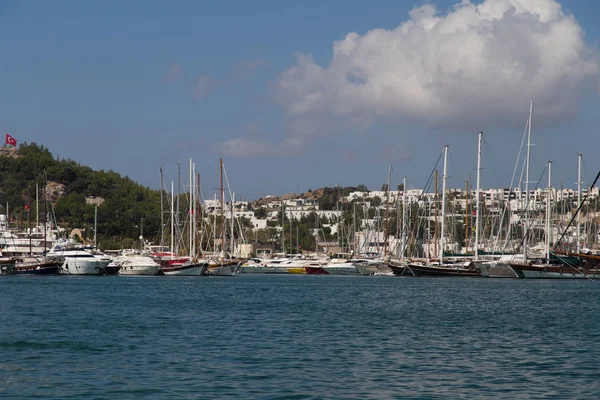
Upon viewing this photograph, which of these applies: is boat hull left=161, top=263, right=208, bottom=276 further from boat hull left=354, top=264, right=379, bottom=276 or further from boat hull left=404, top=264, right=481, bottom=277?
boat hull left=354, top=264, right=379, bottom=276

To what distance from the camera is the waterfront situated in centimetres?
2112

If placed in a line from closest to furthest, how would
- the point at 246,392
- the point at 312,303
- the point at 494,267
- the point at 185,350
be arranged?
the point at 246,392 → the point at 185,350 → the point at 312,303 → the point at 494,267

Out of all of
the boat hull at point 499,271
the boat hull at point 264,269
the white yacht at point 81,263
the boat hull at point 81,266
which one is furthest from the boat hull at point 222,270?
the boat hull at point 264,269

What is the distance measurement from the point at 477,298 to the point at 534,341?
77.7 ft

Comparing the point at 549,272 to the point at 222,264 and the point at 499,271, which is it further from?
the point at 222,264

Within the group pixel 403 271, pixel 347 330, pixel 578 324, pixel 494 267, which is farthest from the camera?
pixel 403 271

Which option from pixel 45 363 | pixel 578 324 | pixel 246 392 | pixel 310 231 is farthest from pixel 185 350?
pixel 310 231

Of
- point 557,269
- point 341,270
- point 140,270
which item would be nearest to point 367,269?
point 341,270

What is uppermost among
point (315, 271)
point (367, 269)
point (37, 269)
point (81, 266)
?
point (81, 266)

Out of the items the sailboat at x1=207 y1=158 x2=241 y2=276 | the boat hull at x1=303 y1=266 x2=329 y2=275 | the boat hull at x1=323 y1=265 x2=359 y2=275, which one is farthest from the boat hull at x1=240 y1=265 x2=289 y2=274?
the sailboat at x1=207 y1=158 x2=241 y2=276

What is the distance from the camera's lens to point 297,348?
92.1 ft

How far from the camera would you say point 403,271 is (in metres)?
86.9

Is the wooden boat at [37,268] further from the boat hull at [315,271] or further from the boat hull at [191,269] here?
the boat hull at [315,271]

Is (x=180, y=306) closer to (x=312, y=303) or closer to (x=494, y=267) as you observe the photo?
(x=312, y=303)
